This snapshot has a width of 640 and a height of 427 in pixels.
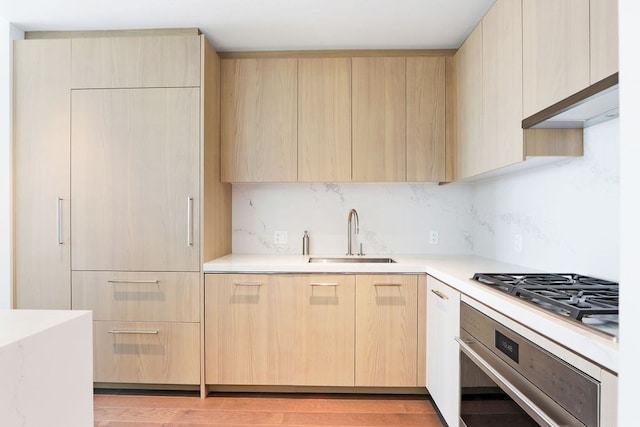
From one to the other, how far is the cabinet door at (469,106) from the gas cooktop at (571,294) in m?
0.72

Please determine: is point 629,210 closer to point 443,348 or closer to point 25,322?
point 25,322

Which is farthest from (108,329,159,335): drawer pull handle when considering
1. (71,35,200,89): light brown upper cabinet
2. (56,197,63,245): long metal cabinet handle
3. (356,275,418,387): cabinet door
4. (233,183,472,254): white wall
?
(71,35,200,89): light brown upper cabinet

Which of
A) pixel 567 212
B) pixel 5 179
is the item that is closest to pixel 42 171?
pixel 5 179

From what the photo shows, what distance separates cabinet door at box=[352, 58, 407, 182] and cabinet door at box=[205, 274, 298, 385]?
957mm

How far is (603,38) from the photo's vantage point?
115 centimetres

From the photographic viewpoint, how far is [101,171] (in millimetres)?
2424

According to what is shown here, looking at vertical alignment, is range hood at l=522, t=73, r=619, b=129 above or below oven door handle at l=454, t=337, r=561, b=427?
above

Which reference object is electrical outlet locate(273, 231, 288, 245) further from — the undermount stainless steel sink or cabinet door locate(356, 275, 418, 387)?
cabinet door locate(356, 275, 418, 387)

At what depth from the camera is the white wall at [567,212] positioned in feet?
5.18

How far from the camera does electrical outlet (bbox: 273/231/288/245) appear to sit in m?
2.98

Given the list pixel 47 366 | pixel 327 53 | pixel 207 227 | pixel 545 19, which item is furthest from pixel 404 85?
pixel 47 366

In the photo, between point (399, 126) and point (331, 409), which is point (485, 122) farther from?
point (331, 409)

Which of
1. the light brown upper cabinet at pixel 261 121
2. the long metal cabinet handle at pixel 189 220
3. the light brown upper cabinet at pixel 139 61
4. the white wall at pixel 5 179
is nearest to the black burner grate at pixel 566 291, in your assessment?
the light brown upper cabinet at pixel 261 121

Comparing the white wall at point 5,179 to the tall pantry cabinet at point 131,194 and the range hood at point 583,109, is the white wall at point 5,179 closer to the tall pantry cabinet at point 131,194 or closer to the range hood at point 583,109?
the tall pantry cabinet at point 131,194
